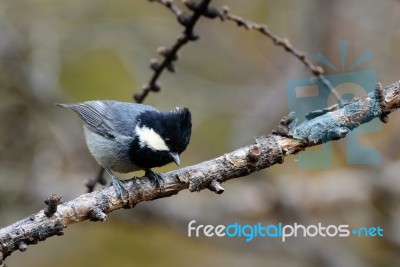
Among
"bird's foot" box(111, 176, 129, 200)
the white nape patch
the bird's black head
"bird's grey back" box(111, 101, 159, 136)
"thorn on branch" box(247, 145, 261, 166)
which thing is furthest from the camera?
"bird's grey back" box(111, 101, 159, 136)

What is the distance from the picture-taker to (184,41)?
227 cm

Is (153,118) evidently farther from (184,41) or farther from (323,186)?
(323,186)

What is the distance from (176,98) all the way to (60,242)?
1.51 m

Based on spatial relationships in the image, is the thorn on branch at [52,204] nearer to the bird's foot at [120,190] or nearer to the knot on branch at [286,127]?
the bird's foot at [120,190]

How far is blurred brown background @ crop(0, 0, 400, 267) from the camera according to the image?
3980mm

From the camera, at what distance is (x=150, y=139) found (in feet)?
7.61

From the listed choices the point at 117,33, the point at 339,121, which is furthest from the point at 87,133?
the point at 117,33

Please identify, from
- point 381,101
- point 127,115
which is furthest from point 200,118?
point 381,101

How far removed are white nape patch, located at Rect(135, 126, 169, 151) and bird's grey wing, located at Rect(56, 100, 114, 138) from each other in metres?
0.26

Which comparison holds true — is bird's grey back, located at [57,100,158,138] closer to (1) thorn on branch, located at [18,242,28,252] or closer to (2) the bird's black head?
(2) the bird's black head

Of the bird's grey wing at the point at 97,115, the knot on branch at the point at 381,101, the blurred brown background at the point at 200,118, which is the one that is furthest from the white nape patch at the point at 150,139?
the blurred brown background at the point at 200,118

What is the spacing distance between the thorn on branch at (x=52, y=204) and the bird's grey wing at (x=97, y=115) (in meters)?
0.81

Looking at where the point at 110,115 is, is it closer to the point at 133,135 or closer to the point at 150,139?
the point at 133,135

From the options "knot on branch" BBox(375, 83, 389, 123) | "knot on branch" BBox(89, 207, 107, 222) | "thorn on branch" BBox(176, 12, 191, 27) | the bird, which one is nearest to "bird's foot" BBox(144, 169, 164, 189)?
the bird
